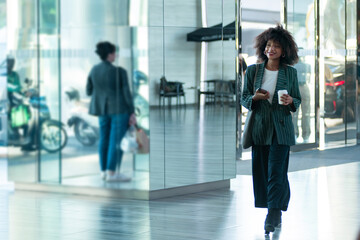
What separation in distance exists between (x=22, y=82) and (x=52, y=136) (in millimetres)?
683

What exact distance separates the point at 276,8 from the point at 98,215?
24.6ft

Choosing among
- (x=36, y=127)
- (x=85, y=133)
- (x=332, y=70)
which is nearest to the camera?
(x=85, y=133)

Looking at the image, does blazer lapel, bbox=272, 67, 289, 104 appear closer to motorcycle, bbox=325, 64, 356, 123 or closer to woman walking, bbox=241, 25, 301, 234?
woman walking, bbox=241, 25, 301, 234

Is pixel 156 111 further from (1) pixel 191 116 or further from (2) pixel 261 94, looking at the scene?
(2) pixel 261 94

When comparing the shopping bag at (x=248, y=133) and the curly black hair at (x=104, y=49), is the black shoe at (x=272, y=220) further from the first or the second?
the curly black hair at (x=104, y=49)

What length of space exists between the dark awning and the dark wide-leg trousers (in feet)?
6.77

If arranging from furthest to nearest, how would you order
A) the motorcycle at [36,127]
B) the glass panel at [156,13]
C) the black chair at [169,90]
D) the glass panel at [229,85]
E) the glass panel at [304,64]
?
the glass panel at [304,64], the glass panel at [229,85], the motorcycle at [36,127], the black chair at [169,90], the glass panel at [156,13]

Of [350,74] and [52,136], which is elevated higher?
[350,74]

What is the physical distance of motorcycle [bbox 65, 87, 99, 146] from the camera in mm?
7488

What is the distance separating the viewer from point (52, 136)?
7.85m

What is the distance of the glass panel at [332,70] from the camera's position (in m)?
13.7

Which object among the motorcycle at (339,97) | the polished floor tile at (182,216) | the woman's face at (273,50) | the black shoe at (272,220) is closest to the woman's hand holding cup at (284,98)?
the woman's face at (273,50)

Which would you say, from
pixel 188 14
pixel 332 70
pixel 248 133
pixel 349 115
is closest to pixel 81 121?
pixel 188 14

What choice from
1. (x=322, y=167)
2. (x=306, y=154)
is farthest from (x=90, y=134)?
(x=306, y=154)
